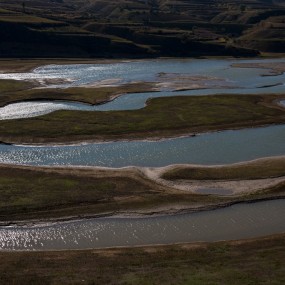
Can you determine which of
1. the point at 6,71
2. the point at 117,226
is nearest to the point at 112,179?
the point at 117,226

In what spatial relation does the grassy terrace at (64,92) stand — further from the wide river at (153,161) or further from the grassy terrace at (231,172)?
the grassy terrace at (231,172)

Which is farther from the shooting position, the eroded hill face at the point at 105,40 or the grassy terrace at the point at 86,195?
the eroded hill face at the point at 105,40

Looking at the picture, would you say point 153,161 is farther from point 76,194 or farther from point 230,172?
point 76,194

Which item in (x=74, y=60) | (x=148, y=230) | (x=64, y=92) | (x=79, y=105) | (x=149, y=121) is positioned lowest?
(x=148, y=230)

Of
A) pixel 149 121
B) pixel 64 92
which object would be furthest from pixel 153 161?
pixel 64 92

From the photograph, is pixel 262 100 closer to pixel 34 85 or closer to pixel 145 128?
pixel 145 128

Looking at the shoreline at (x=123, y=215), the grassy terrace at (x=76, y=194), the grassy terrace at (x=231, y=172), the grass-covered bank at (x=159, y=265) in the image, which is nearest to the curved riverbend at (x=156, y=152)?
the grassy terrace at (x=231, y=172)

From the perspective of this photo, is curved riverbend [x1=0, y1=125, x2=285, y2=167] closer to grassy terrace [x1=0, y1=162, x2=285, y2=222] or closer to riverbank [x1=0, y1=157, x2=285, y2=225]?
riverbank [x1=0, y1=157, x2=285, y2=225]
